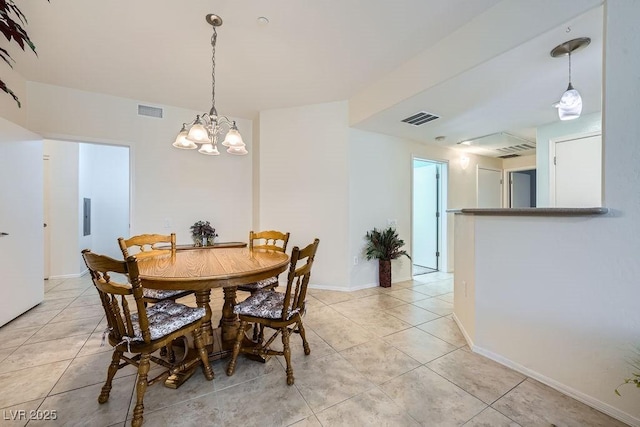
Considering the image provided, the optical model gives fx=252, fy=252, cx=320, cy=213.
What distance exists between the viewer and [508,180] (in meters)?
5.75

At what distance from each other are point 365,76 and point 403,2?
3.64 ft

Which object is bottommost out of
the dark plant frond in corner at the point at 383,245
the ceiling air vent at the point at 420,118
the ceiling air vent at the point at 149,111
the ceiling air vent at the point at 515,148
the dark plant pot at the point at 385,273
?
the dark plant pot at the point at 385,273

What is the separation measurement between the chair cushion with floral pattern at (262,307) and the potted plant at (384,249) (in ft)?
7.10

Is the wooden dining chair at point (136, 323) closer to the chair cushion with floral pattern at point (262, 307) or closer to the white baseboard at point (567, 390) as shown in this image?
the chair cushion with floral pattern at point (262, 307)

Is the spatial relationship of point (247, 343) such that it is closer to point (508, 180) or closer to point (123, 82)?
point (123, 82)

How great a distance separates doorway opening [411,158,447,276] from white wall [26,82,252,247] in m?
3.40

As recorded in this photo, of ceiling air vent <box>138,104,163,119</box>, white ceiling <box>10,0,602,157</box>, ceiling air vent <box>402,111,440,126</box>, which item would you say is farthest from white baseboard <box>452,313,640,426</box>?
ceiling air vent <box>138,104,163,119</box>

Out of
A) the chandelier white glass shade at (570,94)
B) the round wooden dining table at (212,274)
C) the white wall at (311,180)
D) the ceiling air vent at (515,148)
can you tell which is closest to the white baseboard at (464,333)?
the white wall at (311,180)

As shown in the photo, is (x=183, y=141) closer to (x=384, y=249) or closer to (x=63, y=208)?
(x=384, y=249)

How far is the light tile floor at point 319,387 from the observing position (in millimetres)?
1427

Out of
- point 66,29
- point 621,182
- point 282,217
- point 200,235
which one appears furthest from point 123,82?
point 621,182

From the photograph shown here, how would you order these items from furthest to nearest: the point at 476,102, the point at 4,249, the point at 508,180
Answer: the point at 508,180 → the point at 476,102 → the point at 4,249

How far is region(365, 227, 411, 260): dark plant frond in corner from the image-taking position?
12.5 feet

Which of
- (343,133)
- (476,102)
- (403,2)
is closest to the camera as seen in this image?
(403,2)
